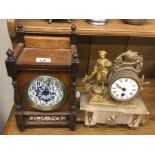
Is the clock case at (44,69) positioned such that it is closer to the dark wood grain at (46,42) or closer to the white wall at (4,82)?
the dark wood grain at (46,42)

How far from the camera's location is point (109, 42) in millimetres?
972

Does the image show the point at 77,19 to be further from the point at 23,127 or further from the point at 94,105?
the point at 23,127

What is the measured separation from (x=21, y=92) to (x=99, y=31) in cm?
34

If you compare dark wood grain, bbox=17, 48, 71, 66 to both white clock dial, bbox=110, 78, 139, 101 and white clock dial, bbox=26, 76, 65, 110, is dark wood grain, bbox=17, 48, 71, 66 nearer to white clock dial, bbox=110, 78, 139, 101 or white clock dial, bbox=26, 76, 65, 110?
white clock dial, bbox=26, 76, 65, 110

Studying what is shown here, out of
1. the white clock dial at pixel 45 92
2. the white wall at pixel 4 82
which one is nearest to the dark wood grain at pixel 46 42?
the white clock dial at pixel 45 92

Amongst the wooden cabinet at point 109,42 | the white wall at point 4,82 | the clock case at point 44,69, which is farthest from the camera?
the white wall at point 4,82

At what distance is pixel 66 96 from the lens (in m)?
0.77

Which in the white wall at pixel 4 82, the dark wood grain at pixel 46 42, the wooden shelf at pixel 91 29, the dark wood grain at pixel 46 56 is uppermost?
the wooden shelf at pixel 91 29

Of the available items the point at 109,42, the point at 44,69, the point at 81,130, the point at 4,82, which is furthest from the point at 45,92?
the point at 4,82

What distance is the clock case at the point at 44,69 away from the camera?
71 centimetres

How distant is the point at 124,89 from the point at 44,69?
0.29 metres

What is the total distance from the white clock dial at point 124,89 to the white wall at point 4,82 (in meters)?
0.54

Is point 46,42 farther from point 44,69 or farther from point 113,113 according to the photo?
point 113,113

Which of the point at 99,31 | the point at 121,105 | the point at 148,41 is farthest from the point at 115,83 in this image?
the point at 148,41
